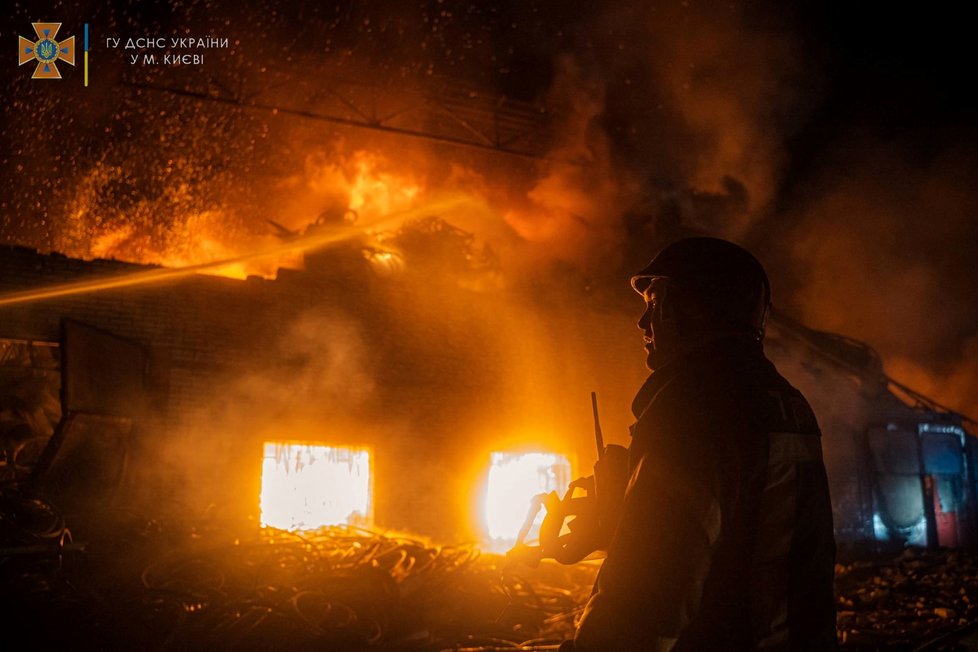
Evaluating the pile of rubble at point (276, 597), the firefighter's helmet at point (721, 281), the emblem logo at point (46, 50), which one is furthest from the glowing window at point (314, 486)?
the firefighter's helmet at point (721, 281)

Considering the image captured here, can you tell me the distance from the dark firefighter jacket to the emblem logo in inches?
584

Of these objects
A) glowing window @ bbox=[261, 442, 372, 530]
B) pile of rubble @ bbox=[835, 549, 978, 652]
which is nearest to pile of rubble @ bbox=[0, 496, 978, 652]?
pile of rubble @ bbox=[835, 549, 978, 652]

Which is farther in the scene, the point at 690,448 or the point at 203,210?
the point at 203,210

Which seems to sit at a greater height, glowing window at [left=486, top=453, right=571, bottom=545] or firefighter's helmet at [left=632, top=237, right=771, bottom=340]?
firefighter's helmet at [left=632, top=237, right=771, bottom=340]

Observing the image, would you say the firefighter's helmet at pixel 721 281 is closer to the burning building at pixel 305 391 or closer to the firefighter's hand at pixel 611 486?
the firefighter's hand at pixel 611 486

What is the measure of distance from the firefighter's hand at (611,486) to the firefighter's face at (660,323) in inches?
13.4

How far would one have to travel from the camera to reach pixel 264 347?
36.4ft

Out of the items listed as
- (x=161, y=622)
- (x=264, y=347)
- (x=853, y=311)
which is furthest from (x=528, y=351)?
(x=853, y=311)

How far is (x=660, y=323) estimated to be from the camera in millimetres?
2588

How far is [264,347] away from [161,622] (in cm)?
478

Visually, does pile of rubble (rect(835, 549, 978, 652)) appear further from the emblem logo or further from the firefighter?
the emblem logo

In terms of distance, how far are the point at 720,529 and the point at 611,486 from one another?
53cm

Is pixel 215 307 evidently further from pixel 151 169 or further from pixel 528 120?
pixel 151 169

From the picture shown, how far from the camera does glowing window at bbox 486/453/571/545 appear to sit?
12.6 m
